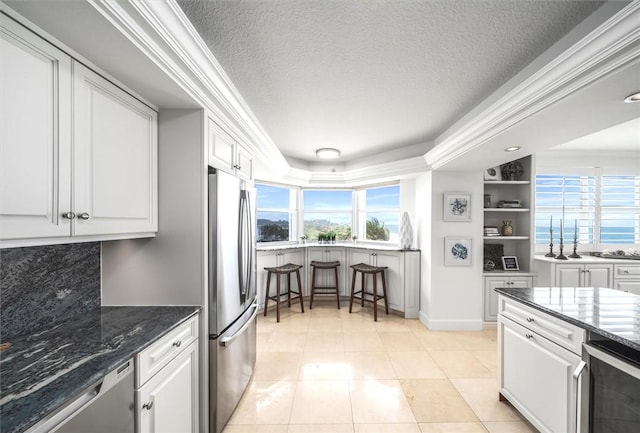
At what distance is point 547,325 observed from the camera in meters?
1.64

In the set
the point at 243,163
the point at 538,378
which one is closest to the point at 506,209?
the point at 538,378

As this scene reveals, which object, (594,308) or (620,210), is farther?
(620,210)

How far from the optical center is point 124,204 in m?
1.42

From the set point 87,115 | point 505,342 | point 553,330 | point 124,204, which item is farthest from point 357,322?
point 87,115

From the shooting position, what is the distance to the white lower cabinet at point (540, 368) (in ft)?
4.85

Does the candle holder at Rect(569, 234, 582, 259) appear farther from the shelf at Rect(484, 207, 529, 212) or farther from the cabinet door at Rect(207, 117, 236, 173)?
the cabinet door at Rect(207, 117, 236, 173)

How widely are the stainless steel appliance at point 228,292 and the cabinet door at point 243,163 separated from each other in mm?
194

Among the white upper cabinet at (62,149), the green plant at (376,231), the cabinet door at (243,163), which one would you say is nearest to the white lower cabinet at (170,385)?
the white upper cabinet at (62,149)

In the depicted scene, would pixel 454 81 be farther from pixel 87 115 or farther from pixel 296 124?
pixel 87 115

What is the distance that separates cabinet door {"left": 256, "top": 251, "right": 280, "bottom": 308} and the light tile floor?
26.3 inches

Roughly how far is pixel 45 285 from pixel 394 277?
12.6ft

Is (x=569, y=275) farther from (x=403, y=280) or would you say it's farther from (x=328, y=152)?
(x=328, y=152)

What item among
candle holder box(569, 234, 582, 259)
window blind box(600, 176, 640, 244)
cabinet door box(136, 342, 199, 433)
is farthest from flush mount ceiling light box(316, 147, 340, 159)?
window blind box(600, 176, 640, 244)

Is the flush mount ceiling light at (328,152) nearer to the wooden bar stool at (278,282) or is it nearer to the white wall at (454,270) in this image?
the white wall at (454,270)
